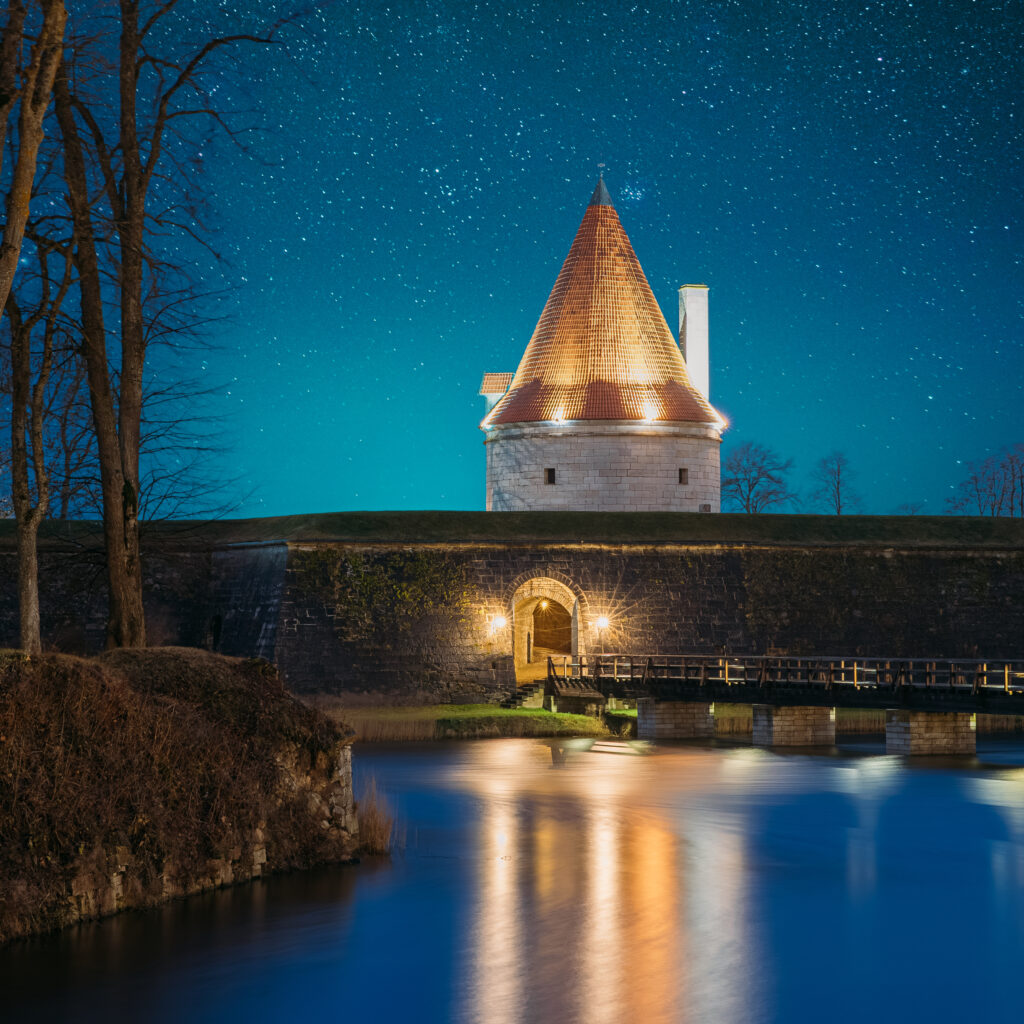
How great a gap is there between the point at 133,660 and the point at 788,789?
10.2m

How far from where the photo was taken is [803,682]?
24.2 meters

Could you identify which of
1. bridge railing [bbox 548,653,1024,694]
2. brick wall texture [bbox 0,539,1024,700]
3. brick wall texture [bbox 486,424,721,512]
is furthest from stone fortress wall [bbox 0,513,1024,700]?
brick wall texture [bbox 486,424,721,512]

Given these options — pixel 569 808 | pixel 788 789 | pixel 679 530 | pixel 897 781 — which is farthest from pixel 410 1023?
pixel 679 530

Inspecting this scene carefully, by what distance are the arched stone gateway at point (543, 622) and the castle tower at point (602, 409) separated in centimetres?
298

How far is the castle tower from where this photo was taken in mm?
35219

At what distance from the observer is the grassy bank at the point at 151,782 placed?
1018 cm

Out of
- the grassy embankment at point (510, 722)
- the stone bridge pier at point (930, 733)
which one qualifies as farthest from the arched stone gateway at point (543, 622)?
the stone bridge pier at point (930, 733)

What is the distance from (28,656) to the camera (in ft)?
35.8

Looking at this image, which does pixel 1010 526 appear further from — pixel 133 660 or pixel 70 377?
pixel 133 660

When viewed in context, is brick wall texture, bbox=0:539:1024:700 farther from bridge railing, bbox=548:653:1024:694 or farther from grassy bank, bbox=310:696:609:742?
grassy bank, bbox=310:696:609:742

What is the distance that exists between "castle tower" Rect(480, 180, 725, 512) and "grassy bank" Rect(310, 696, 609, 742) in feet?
25.6

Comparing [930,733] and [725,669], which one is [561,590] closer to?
[725,669]

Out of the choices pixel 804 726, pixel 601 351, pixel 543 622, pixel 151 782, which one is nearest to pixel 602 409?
pixel 601 351

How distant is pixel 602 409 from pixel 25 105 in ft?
79.2
